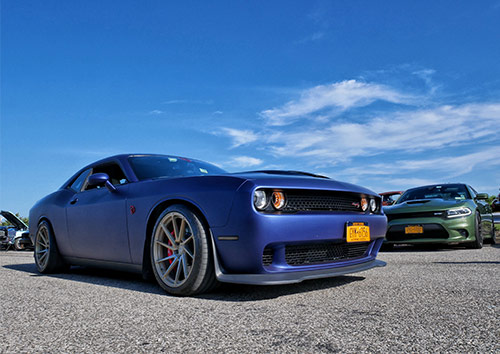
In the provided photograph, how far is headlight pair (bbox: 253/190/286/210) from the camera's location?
3.07 m

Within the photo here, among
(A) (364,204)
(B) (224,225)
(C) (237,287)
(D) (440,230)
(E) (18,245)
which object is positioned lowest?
(E) (18,245)

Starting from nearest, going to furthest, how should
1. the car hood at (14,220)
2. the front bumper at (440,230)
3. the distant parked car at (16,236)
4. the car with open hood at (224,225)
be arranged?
the car with open hood at (224,225) < the front bumper at (440,230) < the car hood at (14,220) < the distant parked car at (16,236)

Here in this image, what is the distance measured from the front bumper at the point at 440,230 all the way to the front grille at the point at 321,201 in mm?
4122

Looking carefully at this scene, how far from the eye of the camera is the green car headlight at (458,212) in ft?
24.3

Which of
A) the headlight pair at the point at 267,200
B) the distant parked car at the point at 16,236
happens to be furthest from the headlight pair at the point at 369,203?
the distant parked car at the point at 16,236

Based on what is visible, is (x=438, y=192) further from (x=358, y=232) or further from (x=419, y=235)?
(x=358, y=232)

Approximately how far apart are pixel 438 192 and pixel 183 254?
6.82 m

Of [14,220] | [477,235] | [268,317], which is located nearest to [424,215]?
[477,235]

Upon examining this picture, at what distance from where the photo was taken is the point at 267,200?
122 inches

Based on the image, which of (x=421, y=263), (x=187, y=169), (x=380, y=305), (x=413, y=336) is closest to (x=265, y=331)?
(x=413, y=336)

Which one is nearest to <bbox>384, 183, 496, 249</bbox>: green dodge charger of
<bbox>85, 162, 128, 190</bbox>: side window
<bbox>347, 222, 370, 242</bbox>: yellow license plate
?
<bbox>347, 222, 370, 242</bbox>: yellow license plate

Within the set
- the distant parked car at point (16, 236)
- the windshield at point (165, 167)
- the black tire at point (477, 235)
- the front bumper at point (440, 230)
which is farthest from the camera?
the distant parked car at point (16, 236)

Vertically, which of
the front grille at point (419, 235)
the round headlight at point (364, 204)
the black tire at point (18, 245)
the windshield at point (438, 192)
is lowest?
the black tire at point (18, 245)

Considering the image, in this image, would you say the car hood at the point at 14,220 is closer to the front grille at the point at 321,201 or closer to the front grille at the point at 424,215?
the front grille at the point at 424,215
